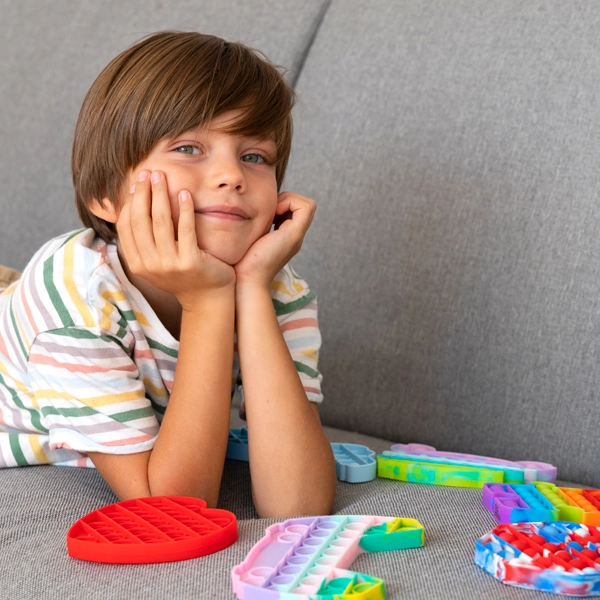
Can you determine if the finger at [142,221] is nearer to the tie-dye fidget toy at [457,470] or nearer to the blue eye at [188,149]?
the blue eye at [188,149]

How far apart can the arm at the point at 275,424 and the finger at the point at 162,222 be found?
10 cm

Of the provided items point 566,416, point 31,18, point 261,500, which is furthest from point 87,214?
point 31,18

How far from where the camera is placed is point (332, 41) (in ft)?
4.47

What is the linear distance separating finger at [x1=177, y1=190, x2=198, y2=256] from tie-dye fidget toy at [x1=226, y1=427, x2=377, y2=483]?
28 cm

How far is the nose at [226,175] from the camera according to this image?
905 mm

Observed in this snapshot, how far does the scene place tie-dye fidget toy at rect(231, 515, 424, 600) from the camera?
0.59 metres

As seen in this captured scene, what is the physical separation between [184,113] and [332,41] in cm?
54

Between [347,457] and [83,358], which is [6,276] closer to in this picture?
[83,358]

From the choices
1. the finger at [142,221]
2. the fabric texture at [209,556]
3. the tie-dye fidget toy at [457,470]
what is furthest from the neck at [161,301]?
the tie-dye fidget toy at [457,470]

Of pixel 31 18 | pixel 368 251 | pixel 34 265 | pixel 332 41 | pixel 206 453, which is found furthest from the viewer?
pixel 31 18

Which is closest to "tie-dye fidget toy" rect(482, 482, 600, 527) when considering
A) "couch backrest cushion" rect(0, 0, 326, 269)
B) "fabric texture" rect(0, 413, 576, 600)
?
"fabric texture" rect(0, 413, 576, 600)

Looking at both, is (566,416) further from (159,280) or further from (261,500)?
(159,280)

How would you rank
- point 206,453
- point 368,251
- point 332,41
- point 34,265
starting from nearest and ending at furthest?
point 206,453 < point 34,265 < point 368,251 < point 332,41

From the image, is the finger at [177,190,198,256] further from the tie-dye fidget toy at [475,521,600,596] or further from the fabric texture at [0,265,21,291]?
the fabric texture at [0,265,21,291]
